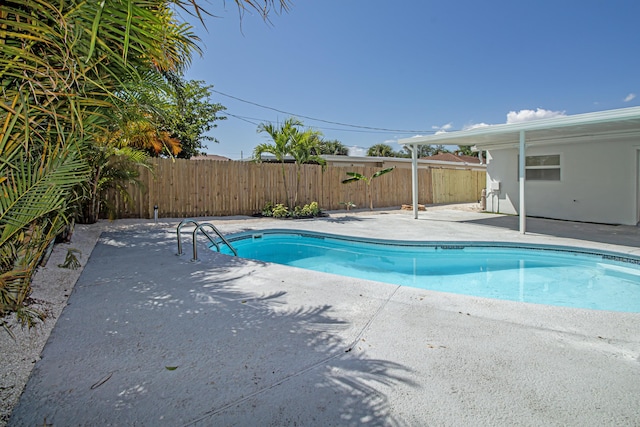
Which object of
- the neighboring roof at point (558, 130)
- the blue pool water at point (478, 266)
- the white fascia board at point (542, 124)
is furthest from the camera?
the neighboring roof at point (558, 130)

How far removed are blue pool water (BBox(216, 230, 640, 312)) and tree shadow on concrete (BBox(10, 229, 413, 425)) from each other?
11.0 ft

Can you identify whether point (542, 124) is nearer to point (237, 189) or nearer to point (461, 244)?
point (461, 244)

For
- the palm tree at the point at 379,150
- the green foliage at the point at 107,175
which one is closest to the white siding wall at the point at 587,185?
the green foliage at the point at 107,175

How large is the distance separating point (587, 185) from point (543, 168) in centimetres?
155

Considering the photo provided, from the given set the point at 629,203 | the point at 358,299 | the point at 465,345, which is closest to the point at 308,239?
the point at 358,299

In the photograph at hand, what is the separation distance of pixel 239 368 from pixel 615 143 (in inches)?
522

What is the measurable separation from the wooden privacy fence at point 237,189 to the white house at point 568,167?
442 cm

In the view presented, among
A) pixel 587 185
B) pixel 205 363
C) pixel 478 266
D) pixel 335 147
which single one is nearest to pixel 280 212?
pixel 478 266

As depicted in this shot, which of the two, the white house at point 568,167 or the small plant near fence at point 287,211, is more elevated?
the white house at point 568,167

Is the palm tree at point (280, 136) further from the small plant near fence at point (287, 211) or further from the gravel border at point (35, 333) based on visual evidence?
the gravel border at point (35, 333)

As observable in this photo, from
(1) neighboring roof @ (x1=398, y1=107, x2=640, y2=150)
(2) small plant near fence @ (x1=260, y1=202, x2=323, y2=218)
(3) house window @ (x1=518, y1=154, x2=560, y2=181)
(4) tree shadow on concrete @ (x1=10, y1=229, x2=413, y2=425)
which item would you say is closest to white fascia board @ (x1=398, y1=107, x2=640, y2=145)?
(1) neighboring roof @ (x1=398, y1=107, x2=640, y2=150)

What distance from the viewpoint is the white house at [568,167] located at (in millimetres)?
10148

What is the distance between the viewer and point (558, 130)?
390 inches

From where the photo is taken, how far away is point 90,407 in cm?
201
